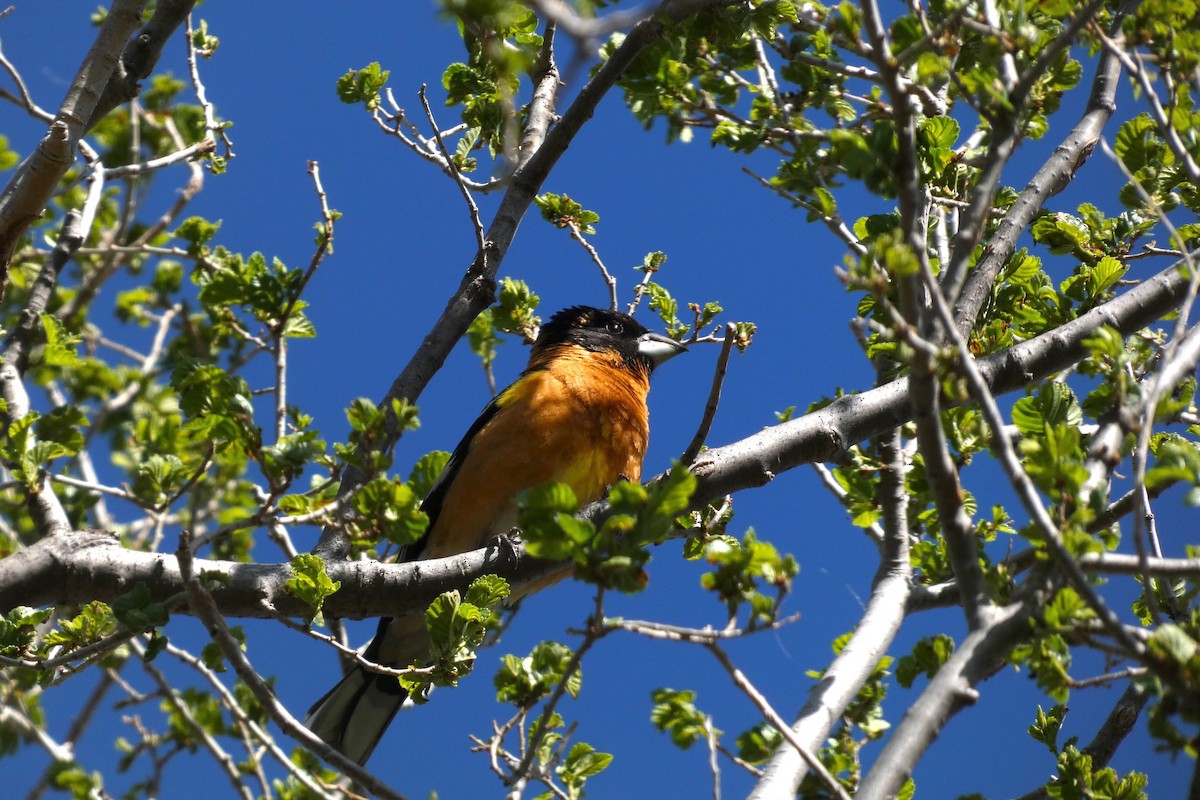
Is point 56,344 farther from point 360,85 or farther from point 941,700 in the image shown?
point 941,700

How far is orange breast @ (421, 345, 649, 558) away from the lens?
5645 millimetres

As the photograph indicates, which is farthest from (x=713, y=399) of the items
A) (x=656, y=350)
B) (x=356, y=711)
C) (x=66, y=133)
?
(x=656, y=350)

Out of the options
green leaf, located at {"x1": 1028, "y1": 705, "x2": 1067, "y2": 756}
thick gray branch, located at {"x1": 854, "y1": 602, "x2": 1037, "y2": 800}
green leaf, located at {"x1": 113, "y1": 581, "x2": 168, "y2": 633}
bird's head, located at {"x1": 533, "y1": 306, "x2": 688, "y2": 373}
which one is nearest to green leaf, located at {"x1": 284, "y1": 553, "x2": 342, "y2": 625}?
green leaf, located at {"x1": 113, "y1": 581, "x2": 168, "y2": 633}

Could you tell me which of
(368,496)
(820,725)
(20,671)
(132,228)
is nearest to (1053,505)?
(820,725)

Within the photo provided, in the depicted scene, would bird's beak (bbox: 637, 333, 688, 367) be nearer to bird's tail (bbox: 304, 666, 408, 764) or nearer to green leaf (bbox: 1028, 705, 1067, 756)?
bird's tail (bbox: 304, 666, 408, 764)

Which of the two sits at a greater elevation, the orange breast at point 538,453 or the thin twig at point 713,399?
the orange breast at point 538,453

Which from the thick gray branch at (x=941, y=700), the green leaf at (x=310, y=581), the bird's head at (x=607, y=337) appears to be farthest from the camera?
the bird's head at (x=607, y=337)

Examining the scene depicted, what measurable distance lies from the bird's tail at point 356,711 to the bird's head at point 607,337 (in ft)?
7.68

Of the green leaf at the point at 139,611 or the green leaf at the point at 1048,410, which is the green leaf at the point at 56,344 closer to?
the green leaf at the point at 139,611

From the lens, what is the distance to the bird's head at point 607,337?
22.8 feet

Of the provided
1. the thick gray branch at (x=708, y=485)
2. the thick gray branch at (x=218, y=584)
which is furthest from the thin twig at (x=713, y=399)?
the thick gray branch at (x=218, y=584)

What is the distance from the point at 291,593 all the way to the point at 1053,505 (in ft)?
7.71

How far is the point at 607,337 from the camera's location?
707cm

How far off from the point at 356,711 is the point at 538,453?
1510mm
